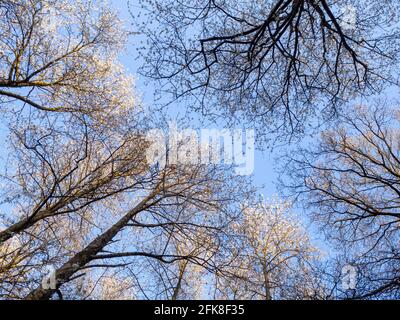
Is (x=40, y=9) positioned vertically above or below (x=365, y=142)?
above

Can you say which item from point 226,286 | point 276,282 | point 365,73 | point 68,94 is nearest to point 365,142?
point 365,73

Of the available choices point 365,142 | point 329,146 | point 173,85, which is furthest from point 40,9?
point 365,142

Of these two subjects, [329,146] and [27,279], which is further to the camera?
[329,146]

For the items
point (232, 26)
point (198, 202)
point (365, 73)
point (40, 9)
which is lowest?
point (198, 202)

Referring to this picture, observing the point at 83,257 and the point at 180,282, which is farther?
the point at 180,282

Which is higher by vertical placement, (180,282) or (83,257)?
(83,257)

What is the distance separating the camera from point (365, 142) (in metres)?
8.02

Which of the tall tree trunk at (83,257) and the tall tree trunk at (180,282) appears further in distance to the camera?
the tall tree trunk at (180,282)

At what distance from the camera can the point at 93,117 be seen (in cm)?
660

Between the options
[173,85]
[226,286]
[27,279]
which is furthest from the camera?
[226,286]

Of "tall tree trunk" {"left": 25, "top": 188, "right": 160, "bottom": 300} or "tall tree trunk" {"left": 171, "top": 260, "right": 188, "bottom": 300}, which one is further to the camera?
"tall tree trunk" {"left": 171, "top": 260, "right": 188, "bottom": 300}
